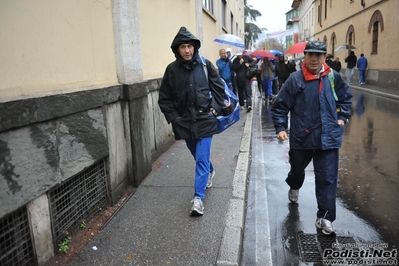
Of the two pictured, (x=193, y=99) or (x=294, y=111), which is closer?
(x=294, y=111)

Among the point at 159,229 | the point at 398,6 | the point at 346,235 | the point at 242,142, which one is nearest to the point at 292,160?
the point at 346,235

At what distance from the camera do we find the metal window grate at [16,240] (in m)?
2.64

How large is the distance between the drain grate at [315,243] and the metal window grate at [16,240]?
89.1 inches

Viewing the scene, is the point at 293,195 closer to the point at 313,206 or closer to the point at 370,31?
the point at 313,206

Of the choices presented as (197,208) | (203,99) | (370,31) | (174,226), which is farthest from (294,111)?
(370,31)

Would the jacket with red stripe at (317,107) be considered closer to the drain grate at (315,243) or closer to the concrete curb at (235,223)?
the drain grate at (315,243)

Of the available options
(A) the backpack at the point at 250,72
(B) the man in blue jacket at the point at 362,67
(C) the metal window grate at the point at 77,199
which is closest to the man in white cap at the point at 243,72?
(A) the backpack at the point at 250,72

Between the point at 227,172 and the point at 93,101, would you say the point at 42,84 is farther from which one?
the point at 227,172

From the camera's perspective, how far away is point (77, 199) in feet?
11.8

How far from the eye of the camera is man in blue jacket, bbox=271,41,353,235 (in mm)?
3561

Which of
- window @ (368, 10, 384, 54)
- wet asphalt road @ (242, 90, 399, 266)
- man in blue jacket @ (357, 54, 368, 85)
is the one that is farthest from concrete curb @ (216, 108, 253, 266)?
man in blue jacket @ (357, 54, 368, 85)

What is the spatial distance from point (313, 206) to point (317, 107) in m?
1.38

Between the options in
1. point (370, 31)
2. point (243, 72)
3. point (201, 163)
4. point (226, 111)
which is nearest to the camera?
point (201, 163)

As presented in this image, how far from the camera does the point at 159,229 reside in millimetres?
3658
